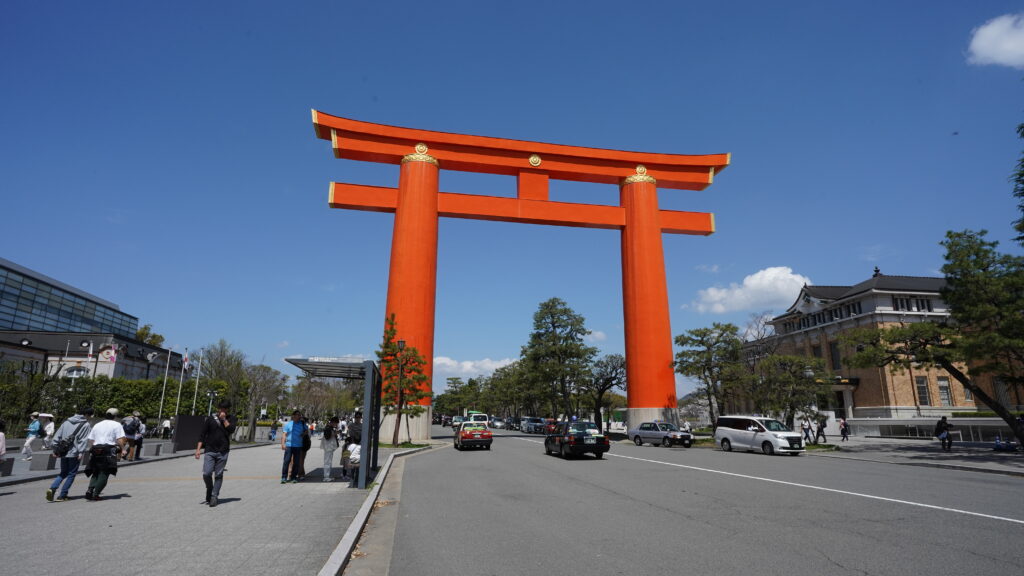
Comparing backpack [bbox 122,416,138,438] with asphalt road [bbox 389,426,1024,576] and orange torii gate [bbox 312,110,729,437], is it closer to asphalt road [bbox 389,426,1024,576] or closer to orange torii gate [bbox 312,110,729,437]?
asphalt road [bbox 389,426,1024,576]

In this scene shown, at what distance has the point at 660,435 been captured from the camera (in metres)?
31.2

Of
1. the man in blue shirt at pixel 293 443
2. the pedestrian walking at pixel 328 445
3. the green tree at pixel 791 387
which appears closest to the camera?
the man in blue shirt at pixel 293 443

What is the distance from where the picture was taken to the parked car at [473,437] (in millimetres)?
26406

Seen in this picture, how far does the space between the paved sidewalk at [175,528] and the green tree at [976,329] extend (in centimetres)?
2429

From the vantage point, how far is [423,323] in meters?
33.5

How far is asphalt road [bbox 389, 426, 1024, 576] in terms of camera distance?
5.64 m

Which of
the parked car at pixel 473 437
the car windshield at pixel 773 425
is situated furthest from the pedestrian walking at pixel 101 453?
the car windshield at pixel 773 425

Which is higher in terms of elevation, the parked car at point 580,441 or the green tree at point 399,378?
the green tree at point 399,378

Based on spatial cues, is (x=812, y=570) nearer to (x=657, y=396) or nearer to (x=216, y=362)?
(x=657, y=396)

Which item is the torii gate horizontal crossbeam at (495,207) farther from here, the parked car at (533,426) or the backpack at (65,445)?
the backpack at (65,445)

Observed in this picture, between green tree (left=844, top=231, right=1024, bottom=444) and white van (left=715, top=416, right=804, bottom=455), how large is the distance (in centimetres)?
476

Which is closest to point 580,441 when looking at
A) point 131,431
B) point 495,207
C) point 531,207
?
point 131,431

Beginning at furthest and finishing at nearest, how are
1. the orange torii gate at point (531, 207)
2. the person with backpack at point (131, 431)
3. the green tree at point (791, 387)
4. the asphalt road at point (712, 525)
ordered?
the orange torii gate at point (531, 207)
the green tree at point (791, 387)
the person with backpack at point (131, 431)
the asphalt road at point (712, 525)

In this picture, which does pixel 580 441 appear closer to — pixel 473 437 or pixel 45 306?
pixel 473 437
